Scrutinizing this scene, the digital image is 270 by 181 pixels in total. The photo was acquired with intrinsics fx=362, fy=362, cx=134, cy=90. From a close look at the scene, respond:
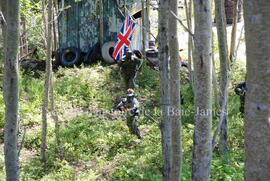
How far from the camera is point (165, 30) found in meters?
3.69

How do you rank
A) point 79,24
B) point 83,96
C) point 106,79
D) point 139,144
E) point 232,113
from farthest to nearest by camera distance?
1. point 79,24
2. point 106,79
3. point 83,96
4. point 232,113
5. point 139,144

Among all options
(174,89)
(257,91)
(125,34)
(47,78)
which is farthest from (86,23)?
(257,91)

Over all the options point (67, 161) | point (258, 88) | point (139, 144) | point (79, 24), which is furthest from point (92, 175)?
point (79, 24)

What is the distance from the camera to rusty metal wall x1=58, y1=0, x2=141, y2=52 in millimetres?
14602

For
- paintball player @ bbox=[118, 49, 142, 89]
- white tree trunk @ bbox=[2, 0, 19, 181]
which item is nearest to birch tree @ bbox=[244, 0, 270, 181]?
white tree trunk @ bbox=[2, 0, 19, 181]

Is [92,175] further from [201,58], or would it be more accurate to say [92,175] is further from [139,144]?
[201,58]

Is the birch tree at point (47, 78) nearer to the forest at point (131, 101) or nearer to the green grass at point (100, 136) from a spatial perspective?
the forest at point (131, 101)

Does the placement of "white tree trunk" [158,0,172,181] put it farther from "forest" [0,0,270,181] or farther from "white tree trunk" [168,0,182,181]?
"white tree trunk" [168,0,182,181]

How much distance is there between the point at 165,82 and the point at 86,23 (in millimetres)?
11606

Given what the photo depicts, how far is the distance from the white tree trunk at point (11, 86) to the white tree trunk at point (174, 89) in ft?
5.90

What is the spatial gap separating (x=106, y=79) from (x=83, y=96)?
159 centimetres

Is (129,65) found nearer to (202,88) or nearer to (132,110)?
(132,110)

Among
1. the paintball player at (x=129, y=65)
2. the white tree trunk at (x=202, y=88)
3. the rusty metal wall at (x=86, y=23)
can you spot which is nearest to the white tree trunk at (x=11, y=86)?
the white tree trunk at (x=202, y=88)

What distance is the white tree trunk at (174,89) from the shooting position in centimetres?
405
